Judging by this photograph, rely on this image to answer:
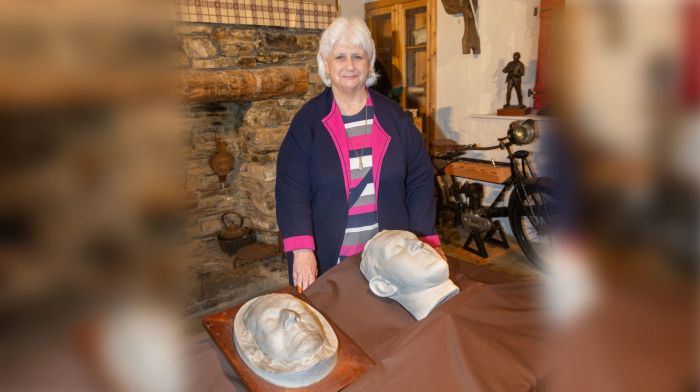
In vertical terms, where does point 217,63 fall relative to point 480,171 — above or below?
above

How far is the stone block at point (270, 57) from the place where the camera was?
3648mm

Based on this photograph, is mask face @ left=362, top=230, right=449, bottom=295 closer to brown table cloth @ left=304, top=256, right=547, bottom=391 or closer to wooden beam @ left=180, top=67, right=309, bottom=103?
brown table cloth @ left=304, top=256, right=547, bottom=391

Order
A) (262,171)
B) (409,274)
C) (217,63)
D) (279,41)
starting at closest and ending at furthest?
1. (409,274)
2. (217,63)
3. (279,41)
4. (262,171)

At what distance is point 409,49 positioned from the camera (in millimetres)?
5043

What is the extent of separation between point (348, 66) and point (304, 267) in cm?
76

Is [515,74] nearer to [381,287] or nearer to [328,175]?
[328,175]

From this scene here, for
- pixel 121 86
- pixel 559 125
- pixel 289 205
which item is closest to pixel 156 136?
pixel 121 86

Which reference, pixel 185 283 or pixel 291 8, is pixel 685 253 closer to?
pixel 185 283

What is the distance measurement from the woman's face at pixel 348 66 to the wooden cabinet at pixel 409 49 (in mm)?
2957

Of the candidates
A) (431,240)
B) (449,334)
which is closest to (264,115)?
(431,240)

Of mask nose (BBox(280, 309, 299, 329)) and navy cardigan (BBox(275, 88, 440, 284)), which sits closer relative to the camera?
mask nose (BBox(280, 309, 299, 329))

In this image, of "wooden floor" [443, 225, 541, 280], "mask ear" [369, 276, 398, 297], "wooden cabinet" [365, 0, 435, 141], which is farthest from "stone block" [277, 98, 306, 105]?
"mask ear" [369, 276, 398, 297]

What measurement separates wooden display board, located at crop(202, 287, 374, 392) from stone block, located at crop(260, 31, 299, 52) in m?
2.96

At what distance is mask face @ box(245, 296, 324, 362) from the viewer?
3.10ft
